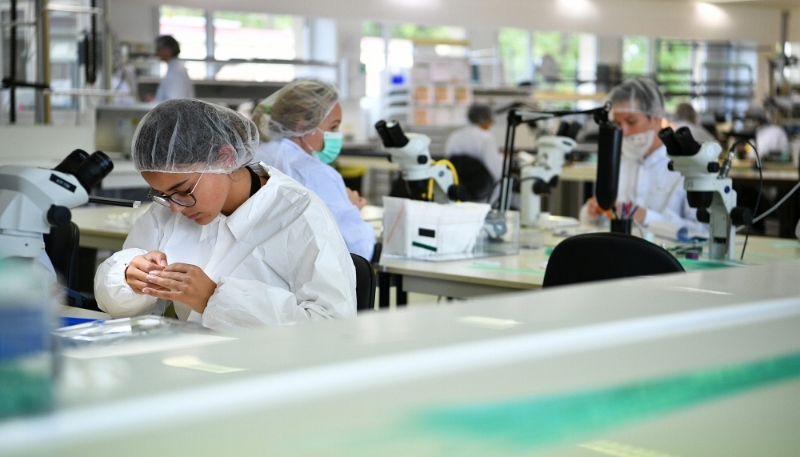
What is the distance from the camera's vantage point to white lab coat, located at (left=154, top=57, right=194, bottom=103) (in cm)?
751

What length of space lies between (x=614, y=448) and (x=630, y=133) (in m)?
3.21

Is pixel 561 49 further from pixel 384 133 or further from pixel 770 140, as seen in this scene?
pixel 384 133

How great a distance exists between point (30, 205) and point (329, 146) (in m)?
1.75

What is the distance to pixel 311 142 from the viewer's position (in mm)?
3123

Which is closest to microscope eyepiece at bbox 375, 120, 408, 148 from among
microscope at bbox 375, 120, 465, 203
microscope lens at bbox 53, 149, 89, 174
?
microscope at bbox 375, 120, 465, 203

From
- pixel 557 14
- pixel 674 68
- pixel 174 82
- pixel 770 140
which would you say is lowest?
pixel 770 140

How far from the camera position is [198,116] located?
5.98 ft

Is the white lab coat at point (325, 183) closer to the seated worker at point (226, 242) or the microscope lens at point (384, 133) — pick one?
the microscope lens at point (384, 133)

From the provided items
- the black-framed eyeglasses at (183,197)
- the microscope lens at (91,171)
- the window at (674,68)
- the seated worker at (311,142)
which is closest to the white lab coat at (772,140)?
the window at (674,68)

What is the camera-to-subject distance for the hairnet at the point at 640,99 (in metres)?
3.75

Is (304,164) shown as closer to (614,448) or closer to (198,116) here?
(198,116)

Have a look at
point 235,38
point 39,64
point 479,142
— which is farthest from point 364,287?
point 235,38

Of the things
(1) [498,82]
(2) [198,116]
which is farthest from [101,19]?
(1) [498,82]

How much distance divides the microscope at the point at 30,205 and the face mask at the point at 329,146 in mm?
1593
